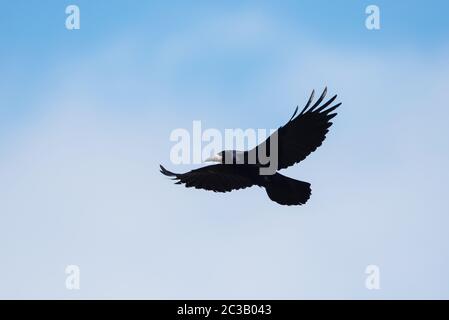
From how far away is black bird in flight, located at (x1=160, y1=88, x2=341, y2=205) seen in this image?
12047mm

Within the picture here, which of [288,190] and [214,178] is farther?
[214,178]

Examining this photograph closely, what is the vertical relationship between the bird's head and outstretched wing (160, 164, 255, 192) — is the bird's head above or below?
above

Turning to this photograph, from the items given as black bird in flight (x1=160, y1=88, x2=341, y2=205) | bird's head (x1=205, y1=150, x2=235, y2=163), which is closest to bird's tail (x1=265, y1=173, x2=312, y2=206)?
black bird in flight (x1=160, y1=88, x2=341, y2=205)

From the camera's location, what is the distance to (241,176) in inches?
502

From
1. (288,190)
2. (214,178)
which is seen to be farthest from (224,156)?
(288,190)

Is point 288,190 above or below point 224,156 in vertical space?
below

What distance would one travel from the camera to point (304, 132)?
12.1 m

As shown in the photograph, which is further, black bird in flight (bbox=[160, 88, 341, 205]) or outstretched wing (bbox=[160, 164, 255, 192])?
outstretched wing (bbox=[160, 164, 255, 192])

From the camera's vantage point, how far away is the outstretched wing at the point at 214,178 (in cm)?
1269

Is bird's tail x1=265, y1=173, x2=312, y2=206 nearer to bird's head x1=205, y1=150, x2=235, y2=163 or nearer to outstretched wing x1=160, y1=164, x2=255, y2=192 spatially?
outstretched wing x1=160, y1=164, x2=255, y2=192

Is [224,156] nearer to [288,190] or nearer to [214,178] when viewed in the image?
[214,178]

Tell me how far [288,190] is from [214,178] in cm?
151

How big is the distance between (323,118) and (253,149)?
138 cm
